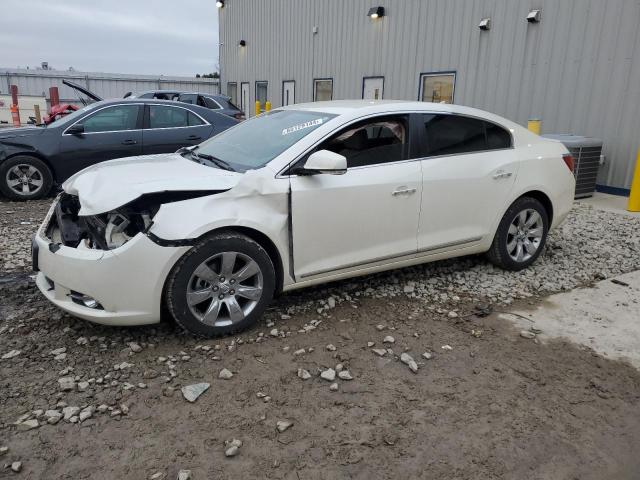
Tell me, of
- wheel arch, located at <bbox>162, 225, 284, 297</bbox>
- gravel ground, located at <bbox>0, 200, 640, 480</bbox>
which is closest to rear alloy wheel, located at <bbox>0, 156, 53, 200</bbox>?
gravel ground, located at <bbox>0, 200, 640, 480</bbox>

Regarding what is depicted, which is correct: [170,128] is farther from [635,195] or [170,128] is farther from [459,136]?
[635,195]

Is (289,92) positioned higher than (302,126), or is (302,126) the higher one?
(289,92)

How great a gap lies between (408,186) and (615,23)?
6.75 meters

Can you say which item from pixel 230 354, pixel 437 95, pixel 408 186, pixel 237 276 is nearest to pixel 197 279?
pixel 237 276

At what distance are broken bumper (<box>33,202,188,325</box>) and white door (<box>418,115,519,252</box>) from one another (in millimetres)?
2038

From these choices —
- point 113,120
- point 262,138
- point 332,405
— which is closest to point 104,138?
point 113,120

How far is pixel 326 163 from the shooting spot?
11.2 ft

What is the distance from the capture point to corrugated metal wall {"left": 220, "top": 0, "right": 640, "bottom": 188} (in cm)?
843

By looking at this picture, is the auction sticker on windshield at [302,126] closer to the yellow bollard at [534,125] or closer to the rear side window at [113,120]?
the rear side window at [113,120]

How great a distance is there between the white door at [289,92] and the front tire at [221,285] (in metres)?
15.3

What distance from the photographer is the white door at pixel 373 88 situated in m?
13.6

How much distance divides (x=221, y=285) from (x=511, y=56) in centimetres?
894

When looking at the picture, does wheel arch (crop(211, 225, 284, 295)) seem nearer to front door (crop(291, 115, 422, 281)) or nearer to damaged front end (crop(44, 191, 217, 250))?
front door (crop(291, 115, 422, 281))

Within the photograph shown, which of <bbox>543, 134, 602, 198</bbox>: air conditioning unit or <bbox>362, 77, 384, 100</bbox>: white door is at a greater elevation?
<bbox>362, 77, 384, 100</bbox>: white door
